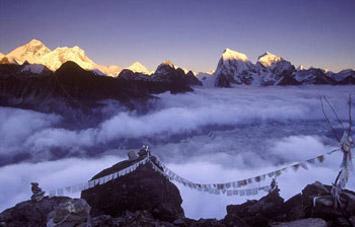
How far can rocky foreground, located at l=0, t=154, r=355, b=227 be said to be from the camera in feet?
76.0

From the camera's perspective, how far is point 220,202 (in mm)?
168375

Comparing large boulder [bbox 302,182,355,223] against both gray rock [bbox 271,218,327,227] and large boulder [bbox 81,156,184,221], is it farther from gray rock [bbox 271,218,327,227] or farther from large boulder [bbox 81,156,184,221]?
large boulder [bbox 81,156,184,221]

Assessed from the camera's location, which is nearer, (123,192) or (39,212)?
(39,212)

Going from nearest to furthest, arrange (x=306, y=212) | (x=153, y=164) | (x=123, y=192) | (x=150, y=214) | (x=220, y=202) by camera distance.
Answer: (x=306, y=212) < (x=150, y=214) < (x=123, y=192) < (x=153, y=164) < (x=220, y=202)

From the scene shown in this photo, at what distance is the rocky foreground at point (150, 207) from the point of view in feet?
76.0

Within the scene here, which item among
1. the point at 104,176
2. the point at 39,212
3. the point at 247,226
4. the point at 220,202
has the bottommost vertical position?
the point at 220,202

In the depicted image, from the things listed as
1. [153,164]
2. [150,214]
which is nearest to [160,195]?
[153,164]

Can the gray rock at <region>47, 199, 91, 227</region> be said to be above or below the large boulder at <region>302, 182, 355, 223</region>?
above

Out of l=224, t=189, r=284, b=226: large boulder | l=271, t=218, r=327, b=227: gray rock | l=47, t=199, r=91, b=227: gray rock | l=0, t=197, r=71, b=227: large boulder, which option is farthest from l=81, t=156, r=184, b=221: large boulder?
l=271, t=218, r=327, b=227: gray rock

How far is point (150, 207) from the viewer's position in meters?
34.3

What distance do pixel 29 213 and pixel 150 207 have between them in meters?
10.7

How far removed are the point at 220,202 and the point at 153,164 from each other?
136833 millimetres

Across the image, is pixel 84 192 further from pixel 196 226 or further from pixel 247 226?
pixel 247 226

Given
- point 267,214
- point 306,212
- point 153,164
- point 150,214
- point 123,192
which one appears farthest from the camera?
point 153,164
